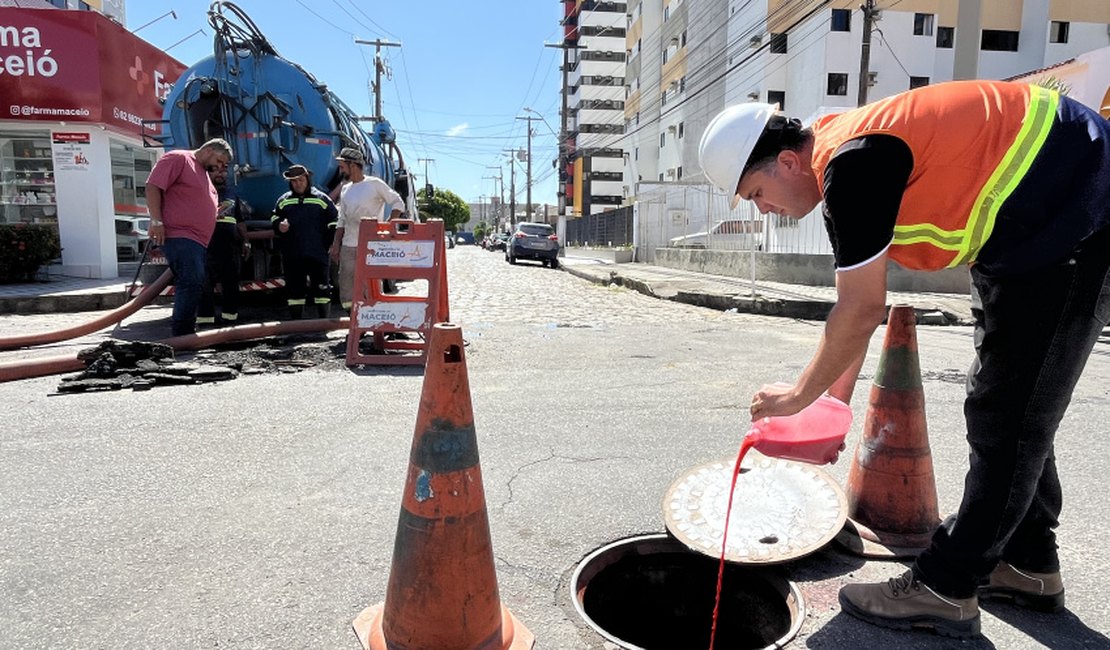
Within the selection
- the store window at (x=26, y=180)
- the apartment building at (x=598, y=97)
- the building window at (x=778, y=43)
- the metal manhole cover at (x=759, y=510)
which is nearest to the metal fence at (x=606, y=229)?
the building window at (x=778, y=43)

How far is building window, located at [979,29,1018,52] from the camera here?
30.7m

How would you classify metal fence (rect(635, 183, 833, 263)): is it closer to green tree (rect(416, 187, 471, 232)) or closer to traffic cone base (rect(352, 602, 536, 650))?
traffic cone base (rect(352, 602, 536, 650))

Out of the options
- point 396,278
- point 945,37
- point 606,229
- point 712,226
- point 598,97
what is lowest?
point 396,278

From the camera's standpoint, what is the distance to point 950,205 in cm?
188

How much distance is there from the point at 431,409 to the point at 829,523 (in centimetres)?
164

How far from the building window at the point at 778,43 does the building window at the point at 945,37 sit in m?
6.44

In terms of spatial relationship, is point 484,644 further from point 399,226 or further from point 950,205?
point 399,226

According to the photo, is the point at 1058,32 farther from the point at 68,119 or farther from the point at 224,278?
the point at 68,119

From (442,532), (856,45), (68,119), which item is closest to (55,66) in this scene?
(68,119)

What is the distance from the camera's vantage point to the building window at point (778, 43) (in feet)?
101

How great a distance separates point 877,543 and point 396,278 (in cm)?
470

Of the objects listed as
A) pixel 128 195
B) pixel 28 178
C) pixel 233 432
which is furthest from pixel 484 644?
pixel 128 195

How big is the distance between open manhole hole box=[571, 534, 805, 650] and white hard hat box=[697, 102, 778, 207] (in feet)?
4.53

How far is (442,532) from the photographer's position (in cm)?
190
